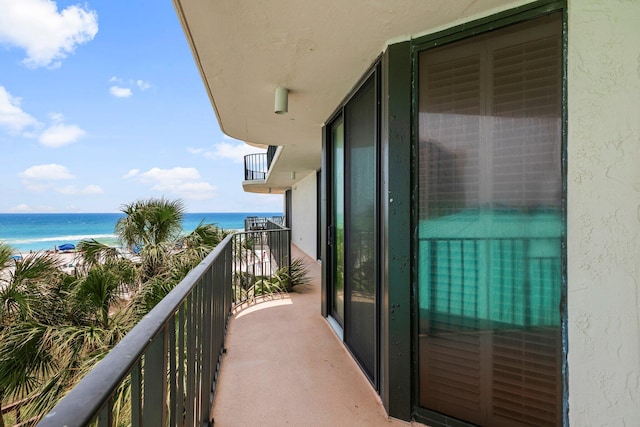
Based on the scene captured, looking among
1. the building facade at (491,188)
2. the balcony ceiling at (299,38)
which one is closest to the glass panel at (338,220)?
the balcony ceiling at (299,38)

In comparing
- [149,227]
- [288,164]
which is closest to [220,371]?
[149,227]

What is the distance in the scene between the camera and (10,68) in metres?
28.8

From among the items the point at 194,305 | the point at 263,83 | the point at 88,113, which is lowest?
the point at 194,305

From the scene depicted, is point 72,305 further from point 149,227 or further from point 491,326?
point 491,326

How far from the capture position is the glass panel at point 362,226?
2.23m

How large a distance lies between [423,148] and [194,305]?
1.51m

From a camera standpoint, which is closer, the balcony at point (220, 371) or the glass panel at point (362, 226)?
the balcony at point (220, 371)

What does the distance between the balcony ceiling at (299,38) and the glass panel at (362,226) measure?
0.29 metres

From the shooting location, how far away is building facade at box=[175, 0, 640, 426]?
4.18 feet

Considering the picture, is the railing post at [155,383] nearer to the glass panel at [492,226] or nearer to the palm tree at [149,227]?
the glass panel at [492,226]

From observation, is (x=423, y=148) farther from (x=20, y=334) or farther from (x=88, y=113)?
(x=88, y=113)

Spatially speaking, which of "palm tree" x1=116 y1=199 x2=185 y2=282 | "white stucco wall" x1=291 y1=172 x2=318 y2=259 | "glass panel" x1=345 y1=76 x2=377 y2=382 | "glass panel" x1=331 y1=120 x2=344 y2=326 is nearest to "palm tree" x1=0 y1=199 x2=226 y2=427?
"palm tree" x1=116 y1=199 x2=185 y2=282
